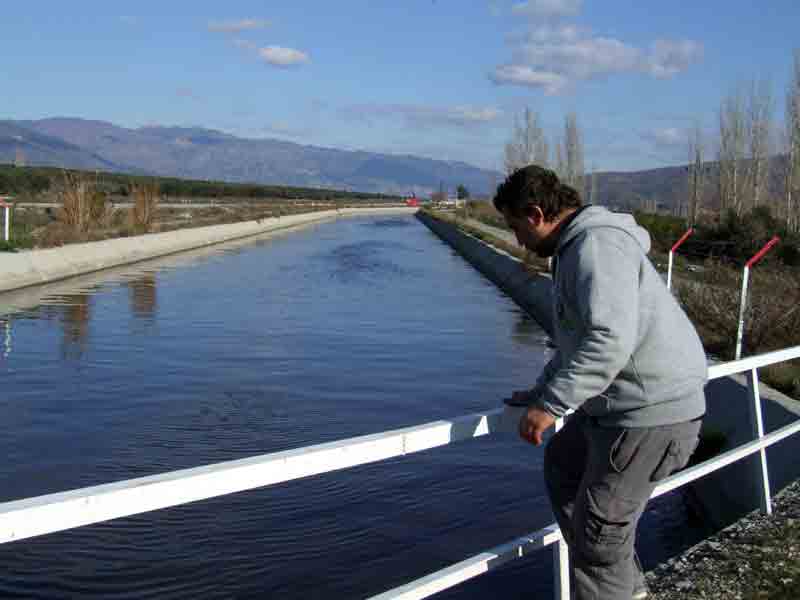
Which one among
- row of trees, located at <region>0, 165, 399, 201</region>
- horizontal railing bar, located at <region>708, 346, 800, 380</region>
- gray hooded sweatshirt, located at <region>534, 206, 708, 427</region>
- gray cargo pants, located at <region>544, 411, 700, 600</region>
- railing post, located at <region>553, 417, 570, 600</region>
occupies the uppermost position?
row of trees, located at <region>0, 165, 399, 201</region>

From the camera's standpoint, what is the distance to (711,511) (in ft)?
23.9

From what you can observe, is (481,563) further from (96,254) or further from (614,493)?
(96,254)

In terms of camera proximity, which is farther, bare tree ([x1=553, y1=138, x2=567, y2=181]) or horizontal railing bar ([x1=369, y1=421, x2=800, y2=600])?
bare tree ([x1=553, y1=138, x2=567, y2=181])

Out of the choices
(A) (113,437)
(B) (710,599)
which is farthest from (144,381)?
(B) (710,599)

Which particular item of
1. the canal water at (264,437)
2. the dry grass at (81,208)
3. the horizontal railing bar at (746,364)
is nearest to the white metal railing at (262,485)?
the horizontal railing bar at (746,364)

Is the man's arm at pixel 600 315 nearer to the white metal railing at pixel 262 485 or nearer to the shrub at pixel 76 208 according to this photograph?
the white metal railing at pixel 262 485

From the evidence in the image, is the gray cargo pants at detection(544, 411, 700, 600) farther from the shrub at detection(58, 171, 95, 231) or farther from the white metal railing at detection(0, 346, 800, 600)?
the shrub at detection(58, 171, 95, 231)

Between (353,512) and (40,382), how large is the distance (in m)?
5.31

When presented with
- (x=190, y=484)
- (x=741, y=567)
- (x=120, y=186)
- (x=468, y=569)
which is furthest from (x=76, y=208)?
(x=120, y=186)

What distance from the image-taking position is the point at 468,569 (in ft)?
10.5

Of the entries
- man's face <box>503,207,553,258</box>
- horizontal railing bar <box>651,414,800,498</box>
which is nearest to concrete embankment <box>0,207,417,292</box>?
horizontal railing bar <box>651,414,800,498</box>

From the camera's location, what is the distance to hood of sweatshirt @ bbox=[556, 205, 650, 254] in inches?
119

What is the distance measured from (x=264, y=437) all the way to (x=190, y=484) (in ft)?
21.2

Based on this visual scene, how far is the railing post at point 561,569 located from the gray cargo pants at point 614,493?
22 cm
